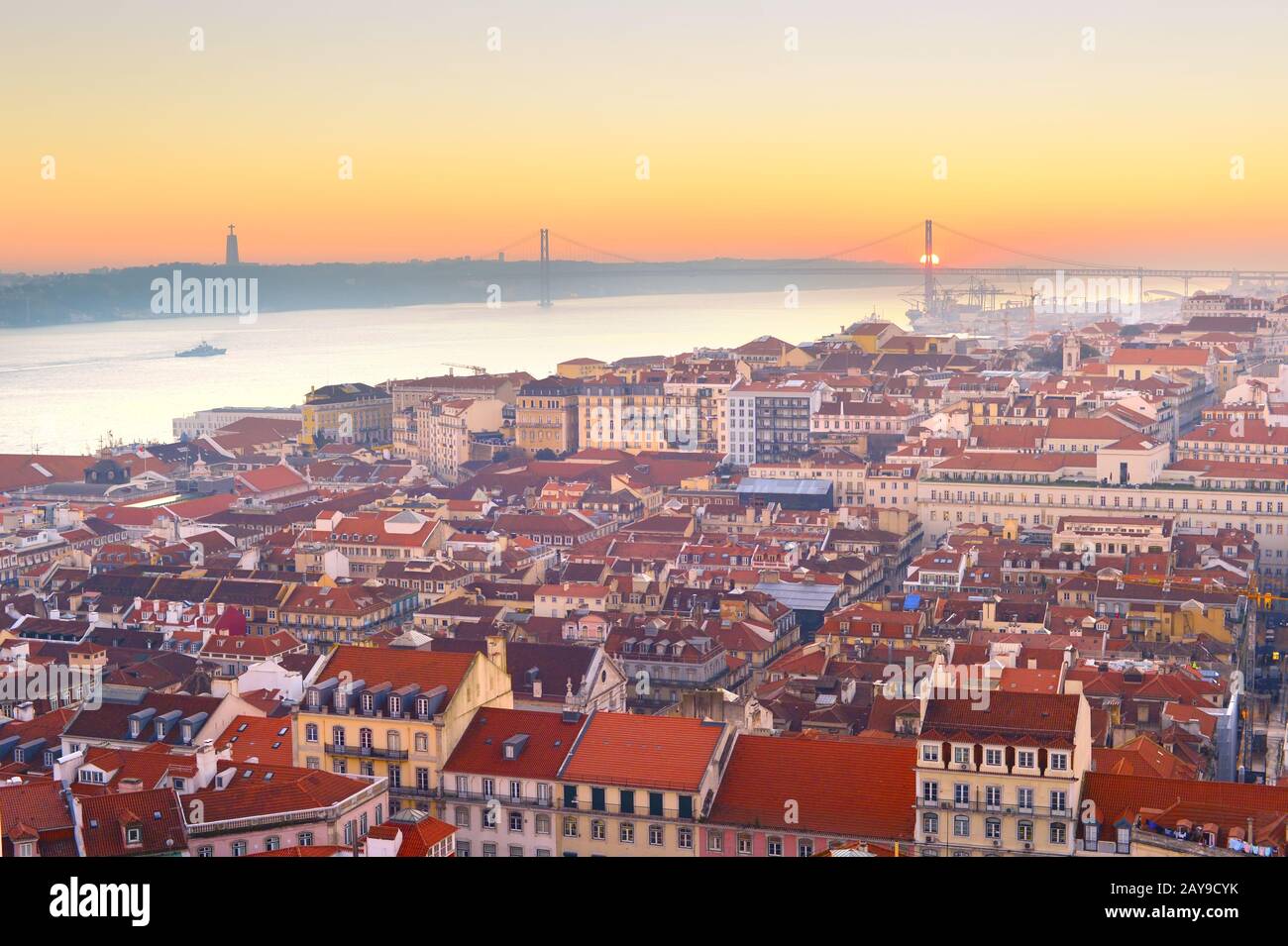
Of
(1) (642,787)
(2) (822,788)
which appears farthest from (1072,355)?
(1) (642,787)

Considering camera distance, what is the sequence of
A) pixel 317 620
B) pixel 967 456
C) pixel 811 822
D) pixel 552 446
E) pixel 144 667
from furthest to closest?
pixel 552 446, pixel 967 456, pixel 317 620, pixel 144 667, pixel 811 822

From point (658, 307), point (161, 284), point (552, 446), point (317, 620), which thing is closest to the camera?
point (317, 620)

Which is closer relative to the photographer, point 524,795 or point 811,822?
point 811,822

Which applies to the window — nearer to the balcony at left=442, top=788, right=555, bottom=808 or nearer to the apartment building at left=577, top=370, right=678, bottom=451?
the balcony at left=442, top=788, right=555, bottom=808

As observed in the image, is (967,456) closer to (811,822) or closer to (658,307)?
(811,822)

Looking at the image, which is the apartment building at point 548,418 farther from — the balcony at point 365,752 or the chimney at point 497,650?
the balcony at point 365,752

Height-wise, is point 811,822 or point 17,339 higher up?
point 17,339

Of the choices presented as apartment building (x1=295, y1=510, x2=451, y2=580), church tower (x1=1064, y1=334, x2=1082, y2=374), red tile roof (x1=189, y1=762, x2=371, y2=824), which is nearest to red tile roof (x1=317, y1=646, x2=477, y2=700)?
red tile roof (x1=189, y1=762, x2=371, y2=824)

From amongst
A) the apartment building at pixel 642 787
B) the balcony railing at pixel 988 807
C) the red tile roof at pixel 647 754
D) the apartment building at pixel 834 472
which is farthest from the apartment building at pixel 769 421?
the balcony railing at pixel 988 807
